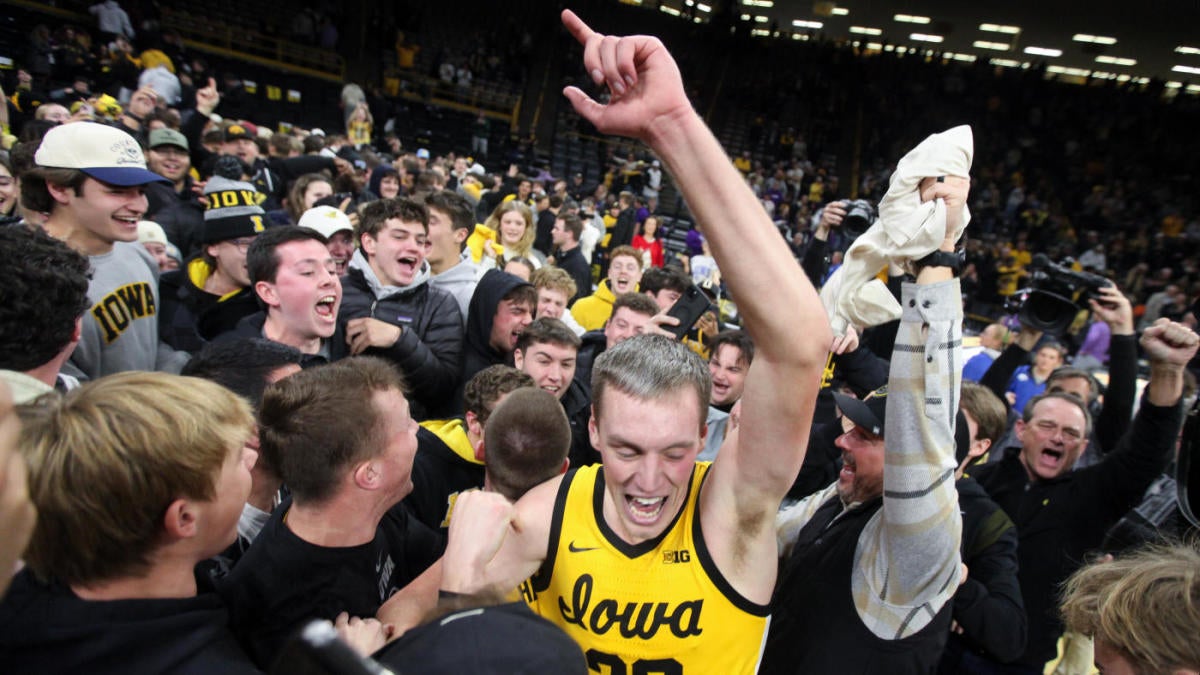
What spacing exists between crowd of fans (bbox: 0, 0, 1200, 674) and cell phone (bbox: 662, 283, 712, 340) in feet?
0.06

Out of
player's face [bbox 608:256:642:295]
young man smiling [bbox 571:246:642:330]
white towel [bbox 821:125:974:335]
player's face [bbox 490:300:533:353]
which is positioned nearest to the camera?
white towel [bbox 821:125:974:335]

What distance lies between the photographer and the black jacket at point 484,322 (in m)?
3.94

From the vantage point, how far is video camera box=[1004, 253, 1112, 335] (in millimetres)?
2863

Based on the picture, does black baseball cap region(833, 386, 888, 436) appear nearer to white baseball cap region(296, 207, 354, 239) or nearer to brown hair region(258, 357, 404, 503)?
brown hair region(258, 357, 404, 503)

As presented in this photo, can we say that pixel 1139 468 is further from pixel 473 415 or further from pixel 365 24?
pixel 365 24

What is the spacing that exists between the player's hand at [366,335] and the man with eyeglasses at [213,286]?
0.76 meters

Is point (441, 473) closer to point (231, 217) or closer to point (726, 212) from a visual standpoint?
point (726, 212)

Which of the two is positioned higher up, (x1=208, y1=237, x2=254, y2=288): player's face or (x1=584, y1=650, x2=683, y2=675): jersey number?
(x1=208, y1=237, x2=254, y2=288): player's face

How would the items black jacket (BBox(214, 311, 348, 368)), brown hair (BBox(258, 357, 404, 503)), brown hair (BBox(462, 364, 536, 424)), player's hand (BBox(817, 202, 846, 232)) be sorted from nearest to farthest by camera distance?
1. brown hair (BBox(258, 357, 404, 503))
2. brown hair (BBox(462, 364, 536, 424))
3. black jacket (BBox(214, 311, 348, 368))
4. player's hand (BBox(817, 202, 846, 232))

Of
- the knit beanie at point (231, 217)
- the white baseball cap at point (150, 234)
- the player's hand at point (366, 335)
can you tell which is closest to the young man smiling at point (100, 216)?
the knit beanie at point (231, 217)

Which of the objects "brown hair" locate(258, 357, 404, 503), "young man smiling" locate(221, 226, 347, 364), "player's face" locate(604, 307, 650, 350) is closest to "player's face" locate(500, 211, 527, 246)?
"player's face" locate(604, 307, 650, 350)

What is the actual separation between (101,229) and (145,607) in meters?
2.35

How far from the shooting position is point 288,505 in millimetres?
1860

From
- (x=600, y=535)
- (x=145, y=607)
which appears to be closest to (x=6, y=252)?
(x=145, y=607)
